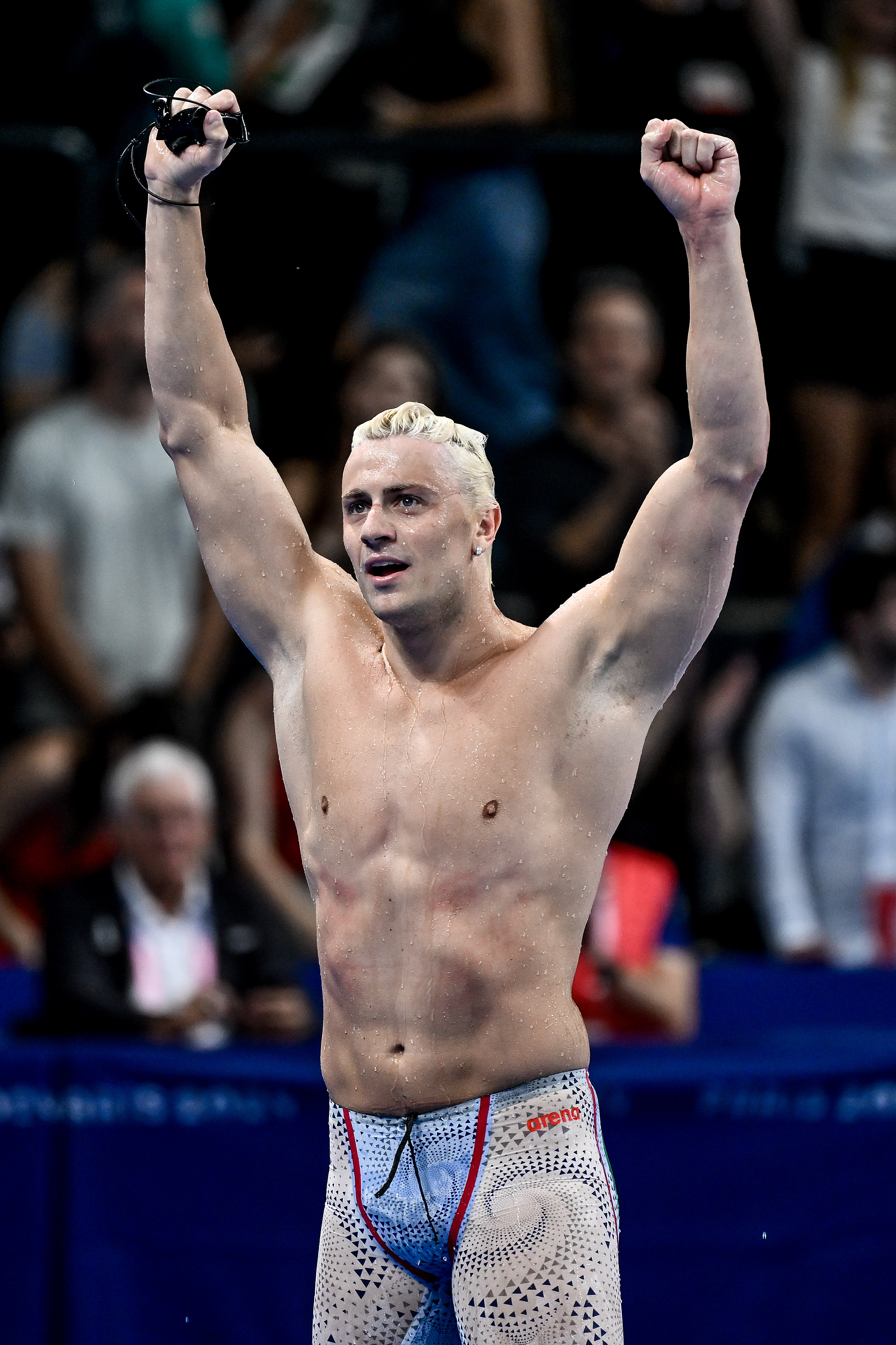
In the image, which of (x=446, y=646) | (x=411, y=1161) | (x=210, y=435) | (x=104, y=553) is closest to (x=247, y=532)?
(x=210, y=435)

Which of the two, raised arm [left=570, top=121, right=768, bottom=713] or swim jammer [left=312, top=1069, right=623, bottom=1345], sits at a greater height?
raised arm [left=570, top=121, right=768, bottom=713]

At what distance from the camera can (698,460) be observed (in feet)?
10.4

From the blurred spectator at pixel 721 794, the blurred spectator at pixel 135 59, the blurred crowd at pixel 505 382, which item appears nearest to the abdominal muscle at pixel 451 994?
the blurred crowd at pixel 505 382

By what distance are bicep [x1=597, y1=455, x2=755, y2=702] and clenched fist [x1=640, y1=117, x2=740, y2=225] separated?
17.6 inches

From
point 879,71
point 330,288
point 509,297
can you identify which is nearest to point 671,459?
point 509,297

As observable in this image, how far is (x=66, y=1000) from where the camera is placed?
5.23 meters

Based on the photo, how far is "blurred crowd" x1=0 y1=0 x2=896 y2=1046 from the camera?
21.6 feet

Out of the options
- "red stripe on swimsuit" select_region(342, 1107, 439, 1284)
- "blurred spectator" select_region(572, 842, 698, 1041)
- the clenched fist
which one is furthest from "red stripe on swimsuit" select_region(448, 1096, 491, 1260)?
"blurred spectator" select_region(572, 842, 698, 1041)

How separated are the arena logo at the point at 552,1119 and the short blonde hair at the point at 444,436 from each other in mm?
1108

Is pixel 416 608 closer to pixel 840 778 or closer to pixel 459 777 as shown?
pixel 459 777

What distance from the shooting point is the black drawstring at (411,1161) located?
3197mm

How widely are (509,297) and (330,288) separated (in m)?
0.72

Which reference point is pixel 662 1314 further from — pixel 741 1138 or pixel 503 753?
pixel 503 753

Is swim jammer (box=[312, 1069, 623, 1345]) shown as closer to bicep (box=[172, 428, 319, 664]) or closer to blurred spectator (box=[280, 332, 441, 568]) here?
bicep (box=[172, 428, 319, 664])
